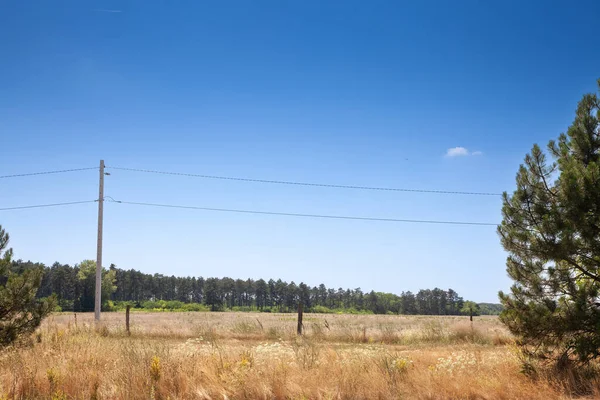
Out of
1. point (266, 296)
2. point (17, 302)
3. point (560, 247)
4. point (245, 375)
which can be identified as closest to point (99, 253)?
point (17, 302)

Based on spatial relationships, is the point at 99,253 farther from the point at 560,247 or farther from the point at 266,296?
the point at 266,296

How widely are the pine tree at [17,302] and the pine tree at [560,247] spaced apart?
366 inches

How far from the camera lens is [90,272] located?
9044 centimetres

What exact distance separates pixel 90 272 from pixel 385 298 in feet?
316

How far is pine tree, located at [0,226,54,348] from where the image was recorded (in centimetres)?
855

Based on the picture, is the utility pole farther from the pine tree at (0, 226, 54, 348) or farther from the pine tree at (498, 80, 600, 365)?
the pine tree at (498, 80, 600, 365)

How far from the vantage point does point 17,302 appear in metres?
8.64

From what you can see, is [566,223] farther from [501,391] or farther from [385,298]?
[385,298]

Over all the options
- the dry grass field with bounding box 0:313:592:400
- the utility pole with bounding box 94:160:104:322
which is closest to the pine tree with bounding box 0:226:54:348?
the dry grass field with bounding box 0:313:592:400

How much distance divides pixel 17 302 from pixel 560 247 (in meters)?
10.1

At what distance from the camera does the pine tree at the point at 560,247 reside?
7.38m

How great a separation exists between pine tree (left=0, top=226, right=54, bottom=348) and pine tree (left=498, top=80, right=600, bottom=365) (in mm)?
9305

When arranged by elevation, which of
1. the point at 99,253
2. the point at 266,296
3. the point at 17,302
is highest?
the point at 99,253

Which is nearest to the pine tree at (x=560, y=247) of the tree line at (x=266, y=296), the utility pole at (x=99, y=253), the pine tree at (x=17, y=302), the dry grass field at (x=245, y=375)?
the dry grass field at (x=245, y=375)
